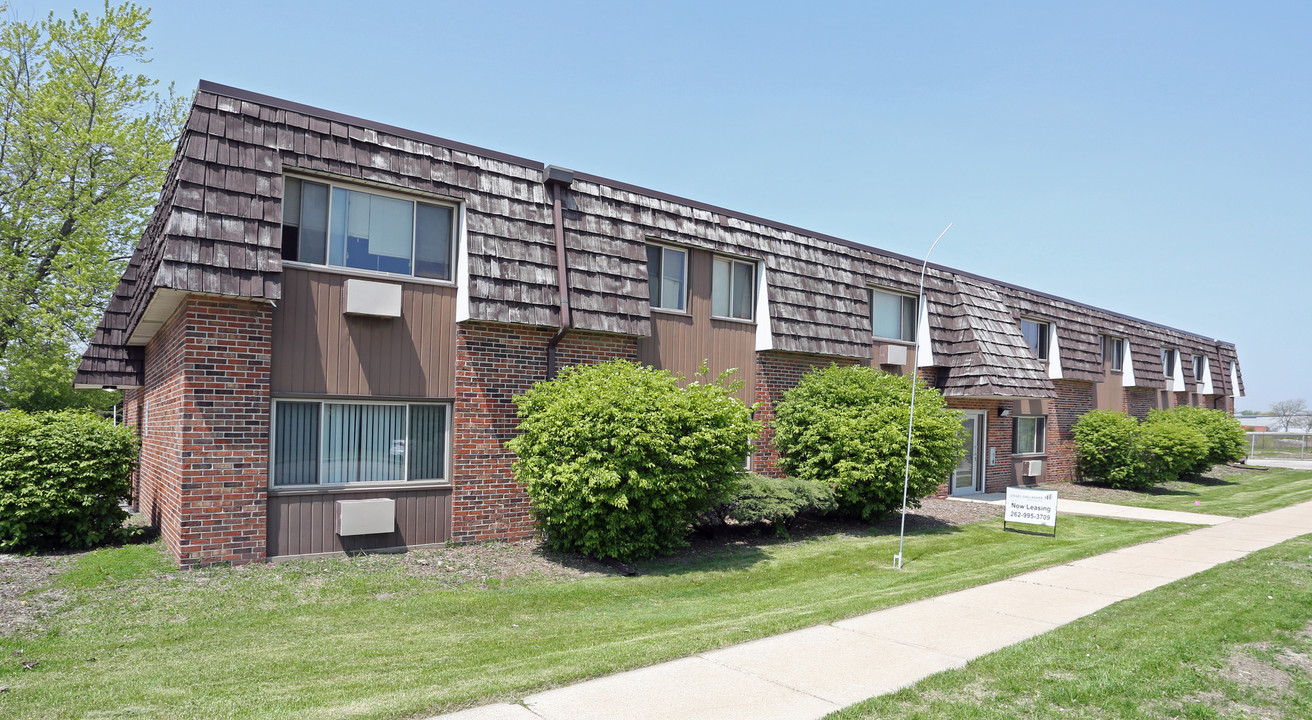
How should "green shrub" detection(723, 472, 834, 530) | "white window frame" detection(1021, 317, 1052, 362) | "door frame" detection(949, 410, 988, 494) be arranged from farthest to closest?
"white window frame" detection(1021, 317, 1052, 362), "door frame" detection(949, 410, 988, 494), "green shrub" detection(723, 472, 834, 530)

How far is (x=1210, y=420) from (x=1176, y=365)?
3.87m

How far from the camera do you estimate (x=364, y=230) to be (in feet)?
31.8

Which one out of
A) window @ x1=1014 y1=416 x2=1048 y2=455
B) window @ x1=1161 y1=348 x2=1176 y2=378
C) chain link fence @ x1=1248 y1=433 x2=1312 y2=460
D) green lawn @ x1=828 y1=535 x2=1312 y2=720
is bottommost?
chain link fence @ x1=1248 y1=433 x2=1312 y2=460

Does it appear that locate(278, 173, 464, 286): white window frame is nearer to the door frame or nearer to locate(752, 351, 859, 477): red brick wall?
locate(752, 351, 859, 477): red brick wall

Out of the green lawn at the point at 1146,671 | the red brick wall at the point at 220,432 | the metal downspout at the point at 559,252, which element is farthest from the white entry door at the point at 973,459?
the red brick wall at the point at 220,432

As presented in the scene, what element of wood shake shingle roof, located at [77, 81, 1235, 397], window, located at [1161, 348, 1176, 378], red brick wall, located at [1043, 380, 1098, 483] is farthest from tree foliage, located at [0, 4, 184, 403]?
window, located at [1161, 348, 1176, 378]

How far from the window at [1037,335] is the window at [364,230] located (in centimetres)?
1717

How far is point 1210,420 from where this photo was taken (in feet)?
85.9

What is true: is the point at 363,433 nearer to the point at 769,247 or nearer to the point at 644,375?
the point at 644,375

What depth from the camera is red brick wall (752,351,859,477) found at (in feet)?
46.5

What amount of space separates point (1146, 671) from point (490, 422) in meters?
7.72

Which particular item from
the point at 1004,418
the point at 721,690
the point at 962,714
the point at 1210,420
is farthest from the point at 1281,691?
the point at 1210,420

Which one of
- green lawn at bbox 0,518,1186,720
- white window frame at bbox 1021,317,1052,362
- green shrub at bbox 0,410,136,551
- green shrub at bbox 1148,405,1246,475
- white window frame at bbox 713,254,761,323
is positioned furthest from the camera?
green shrub at bbox 1148,405,1246,475

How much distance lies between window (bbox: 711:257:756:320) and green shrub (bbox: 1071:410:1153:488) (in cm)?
1321
